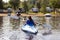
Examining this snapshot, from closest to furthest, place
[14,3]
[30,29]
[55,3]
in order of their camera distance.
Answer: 1. [30,29]
2. [55,3]
3. [14,3]

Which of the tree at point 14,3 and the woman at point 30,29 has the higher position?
the woman at point 30,29

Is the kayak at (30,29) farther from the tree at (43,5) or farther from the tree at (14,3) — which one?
the tree at (14,3)

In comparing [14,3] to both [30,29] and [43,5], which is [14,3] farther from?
[30,29]

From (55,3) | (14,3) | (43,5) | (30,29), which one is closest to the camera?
(30,29)

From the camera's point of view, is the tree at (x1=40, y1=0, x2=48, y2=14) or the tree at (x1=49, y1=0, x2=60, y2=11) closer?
the tree at (x1=49, y1=0, x2=60, y2=11)

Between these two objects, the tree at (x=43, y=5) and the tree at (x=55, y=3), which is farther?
the tree at (x=43, y=5)

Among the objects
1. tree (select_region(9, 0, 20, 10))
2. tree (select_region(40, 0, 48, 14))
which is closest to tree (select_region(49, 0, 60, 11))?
tree (select_region(40, 0, 48, 14))

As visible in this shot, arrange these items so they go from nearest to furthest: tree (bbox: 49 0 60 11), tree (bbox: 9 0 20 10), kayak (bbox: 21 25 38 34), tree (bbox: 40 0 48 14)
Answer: kayak (bbox: 21 25 38 34) < tree (bbox: 49 0 60 11) < tree (bbox: 40 0 48 14) < tree (bbox: 9 0 20 10)

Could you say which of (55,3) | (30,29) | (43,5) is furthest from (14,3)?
(30,29)

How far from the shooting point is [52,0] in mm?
69312

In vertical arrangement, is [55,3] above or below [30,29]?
below

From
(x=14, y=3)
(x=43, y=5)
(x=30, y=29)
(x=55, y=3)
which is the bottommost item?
(x=43, y=5)

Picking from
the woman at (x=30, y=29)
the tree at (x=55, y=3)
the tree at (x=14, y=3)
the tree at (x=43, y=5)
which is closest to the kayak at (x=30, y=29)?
the woman at (x=30, y=29)

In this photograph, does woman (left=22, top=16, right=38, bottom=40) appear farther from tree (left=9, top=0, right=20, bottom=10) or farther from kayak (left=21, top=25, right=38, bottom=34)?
Result: tree (left=9, top=0, right=20, bottom=10)
